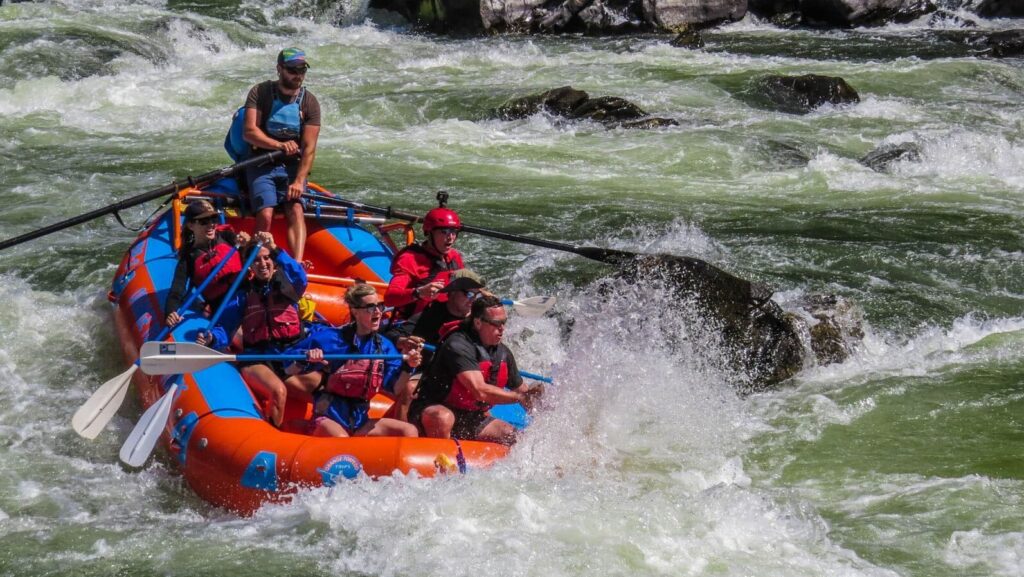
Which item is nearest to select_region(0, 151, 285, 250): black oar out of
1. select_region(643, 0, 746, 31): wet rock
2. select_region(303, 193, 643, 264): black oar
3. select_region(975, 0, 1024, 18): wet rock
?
select_region(303, 193, 643, 264): black oar

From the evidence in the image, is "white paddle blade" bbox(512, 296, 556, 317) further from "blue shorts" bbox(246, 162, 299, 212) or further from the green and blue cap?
the green and blue cap

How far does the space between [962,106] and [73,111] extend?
33.8 feet

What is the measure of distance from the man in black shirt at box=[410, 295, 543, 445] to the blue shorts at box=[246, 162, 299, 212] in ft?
6.76

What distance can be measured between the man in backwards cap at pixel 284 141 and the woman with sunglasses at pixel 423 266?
38.3 inches

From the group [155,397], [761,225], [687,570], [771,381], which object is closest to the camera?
[687,570]

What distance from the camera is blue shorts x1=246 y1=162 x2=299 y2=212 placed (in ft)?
23.0

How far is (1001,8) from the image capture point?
19.8 m

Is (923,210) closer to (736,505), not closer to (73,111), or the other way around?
(736,505)

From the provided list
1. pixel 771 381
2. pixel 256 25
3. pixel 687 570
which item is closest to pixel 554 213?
pixel 771 381

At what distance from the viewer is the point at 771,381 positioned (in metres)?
6.81

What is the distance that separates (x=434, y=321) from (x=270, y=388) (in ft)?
2.83

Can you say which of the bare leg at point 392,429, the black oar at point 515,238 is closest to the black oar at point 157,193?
the black oar at point 515,238

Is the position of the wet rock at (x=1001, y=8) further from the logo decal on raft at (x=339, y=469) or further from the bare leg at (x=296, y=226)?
the logo decal on raft at (x=339, y=469)

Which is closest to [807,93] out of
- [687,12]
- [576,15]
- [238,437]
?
[687,12]
